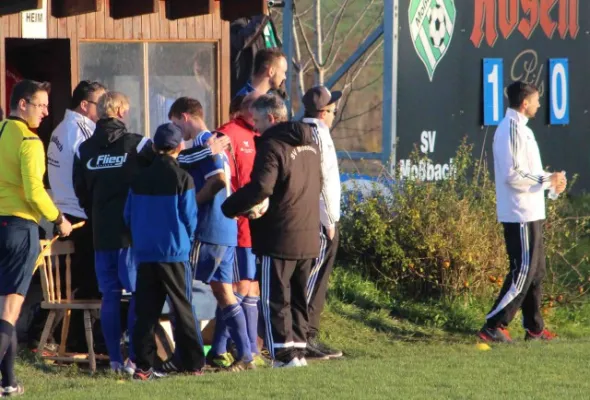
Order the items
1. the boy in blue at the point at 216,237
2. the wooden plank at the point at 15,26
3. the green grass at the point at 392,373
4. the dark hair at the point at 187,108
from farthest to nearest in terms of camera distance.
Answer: the wooden plank at the point at 15,26 < the dark hair at the point at 187,108 < the boy in blue at the point at 216,237 < the green grass at the point at 392,373

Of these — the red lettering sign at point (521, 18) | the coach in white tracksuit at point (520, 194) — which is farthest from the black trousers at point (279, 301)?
the red lettering sign at point (521, 18)

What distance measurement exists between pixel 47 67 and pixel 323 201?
11.8ft

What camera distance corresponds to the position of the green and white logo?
1353 cm

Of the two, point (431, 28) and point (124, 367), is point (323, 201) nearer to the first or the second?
point (124, 367)

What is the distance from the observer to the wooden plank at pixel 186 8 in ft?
35.6

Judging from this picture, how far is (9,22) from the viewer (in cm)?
1012

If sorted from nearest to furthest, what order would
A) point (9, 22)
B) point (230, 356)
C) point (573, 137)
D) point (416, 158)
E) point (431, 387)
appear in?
point (431, 387) < point (230, 356) < point (9, 22) < point (416, 158) < point (573, 137)

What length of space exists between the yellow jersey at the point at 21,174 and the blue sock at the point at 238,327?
1576mm

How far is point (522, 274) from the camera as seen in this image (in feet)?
33.2

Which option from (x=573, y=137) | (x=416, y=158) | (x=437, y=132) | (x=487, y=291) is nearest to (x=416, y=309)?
(x=487, y=291)

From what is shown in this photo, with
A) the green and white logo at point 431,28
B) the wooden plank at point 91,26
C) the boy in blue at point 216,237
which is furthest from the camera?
the green and white logo at point 431,28

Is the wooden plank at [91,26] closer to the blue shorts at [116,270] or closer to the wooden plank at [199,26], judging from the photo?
the wooden plank at [199,26]

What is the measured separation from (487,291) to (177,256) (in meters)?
4.62

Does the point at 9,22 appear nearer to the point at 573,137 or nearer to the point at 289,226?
the point at 289,226
